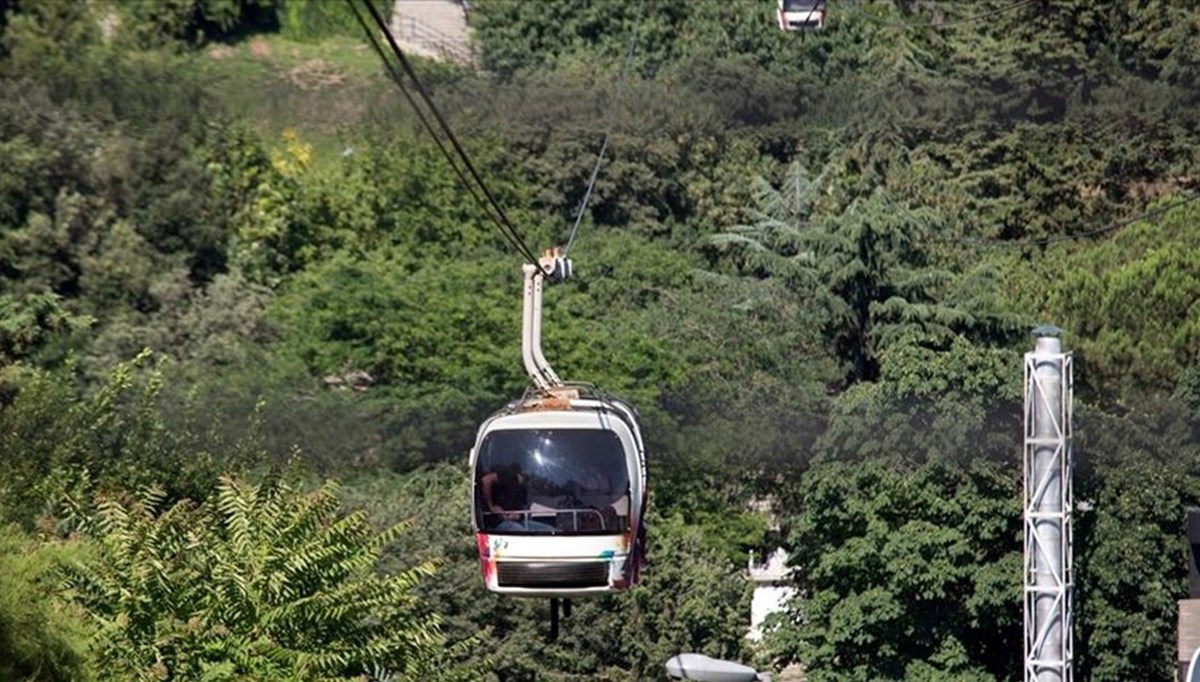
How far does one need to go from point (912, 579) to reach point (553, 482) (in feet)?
55.1

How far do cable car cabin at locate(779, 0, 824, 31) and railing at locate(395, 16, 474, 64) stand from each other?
2491 centimetres

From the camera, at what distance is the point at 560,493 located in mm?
19094

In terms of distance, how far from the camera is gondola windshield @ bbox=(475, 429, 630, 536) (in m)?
19.0

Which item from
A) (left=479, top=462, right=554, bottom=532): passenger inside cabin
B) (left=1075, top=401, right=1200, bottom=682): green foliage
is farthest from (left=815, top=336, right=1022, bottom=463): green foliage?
(left=479, top=462, right=554, bottom=532): passenger inside cabin

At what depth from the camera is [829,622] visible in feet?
118

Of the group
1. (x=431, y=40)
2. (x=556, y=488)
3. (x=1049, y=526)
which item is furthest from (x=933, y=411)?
(x=431, y=40)

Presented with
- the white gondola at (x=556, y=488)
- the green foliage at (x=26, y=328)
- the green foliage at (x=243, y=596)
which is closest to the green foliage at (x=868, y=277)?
the green foliage at (x=26, y=328)

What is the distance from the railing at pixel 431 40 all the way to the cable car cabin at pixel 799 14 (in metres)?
24.9

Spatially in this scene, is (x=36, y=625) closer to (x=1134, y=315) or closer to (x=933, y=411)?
(x=933, y=411)

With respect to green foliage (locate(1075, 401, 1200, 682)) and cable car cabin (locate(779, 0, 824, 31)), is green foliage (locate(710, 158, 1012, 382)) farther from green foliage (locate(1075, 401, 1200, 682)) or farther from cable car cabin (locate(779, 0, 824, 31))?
green foliage (locate(1075, 401, 1200, 682))

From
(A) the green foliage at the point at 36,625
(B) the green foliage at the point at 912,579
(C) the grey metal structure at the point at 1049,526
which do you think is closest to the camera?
(A) the green foliage at the point at 36,625

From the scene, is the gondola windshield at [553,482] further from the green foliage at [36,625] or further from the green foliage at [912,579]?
the green foliage at [912,579]

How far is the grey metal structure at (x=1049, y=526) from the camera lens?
28109 millimetres

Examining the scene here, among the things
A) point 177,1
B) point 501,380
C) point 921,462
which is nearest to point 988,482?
point 921,462
